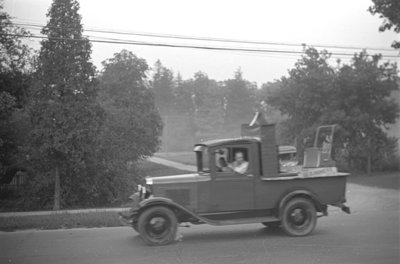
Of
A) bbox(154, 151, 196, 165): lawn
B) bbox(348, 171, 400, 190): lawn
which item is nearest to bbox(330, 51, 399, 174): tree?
bbox(348, 171, 400, 190): lawn

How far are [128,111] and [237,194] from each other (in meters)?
17.0

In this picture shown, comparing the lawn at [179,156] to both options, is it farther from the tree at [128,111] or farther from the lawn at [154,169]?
the tree at [128,111]

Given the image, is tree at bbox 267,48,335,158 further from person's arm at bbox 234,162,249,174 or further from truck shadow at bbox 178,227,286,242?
person's arm at bbox 234,162,249,174

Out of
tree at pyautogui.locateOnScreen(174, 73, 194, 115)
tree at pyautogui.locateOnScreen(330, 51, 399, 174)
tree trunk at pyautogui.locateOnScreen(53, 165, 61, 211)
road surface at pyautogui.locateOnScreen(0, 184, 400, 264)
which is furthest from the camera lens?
tree at pyautogui.locateOnScreen(174, 73, 194, 115)

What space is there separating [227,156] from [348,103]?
1518cm

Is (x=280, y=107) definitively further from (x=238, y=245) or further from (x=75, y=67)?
(x=238, y=245)

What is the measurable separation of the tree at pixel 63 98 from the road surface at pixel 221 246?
5.47 metres

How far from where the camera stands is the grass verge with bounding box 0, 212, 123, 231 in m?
11.8

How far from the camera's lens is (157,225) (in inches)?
351

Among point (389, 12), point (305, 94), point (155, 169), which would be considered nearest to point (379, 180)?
point (305, 94)

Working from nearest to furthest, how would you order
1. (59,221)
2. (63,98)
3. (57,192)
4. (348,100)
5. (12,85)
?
(59,221) → (63,98) → (57,192) → (12,85) → (348,100)

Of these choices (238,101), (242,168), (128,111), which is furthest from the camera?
(238,101)

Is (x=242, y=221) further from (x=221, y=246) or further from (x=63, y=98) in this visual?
(x=63, y=98)

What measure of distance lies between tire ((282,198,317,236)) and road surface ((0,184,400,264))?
8.3 inches
